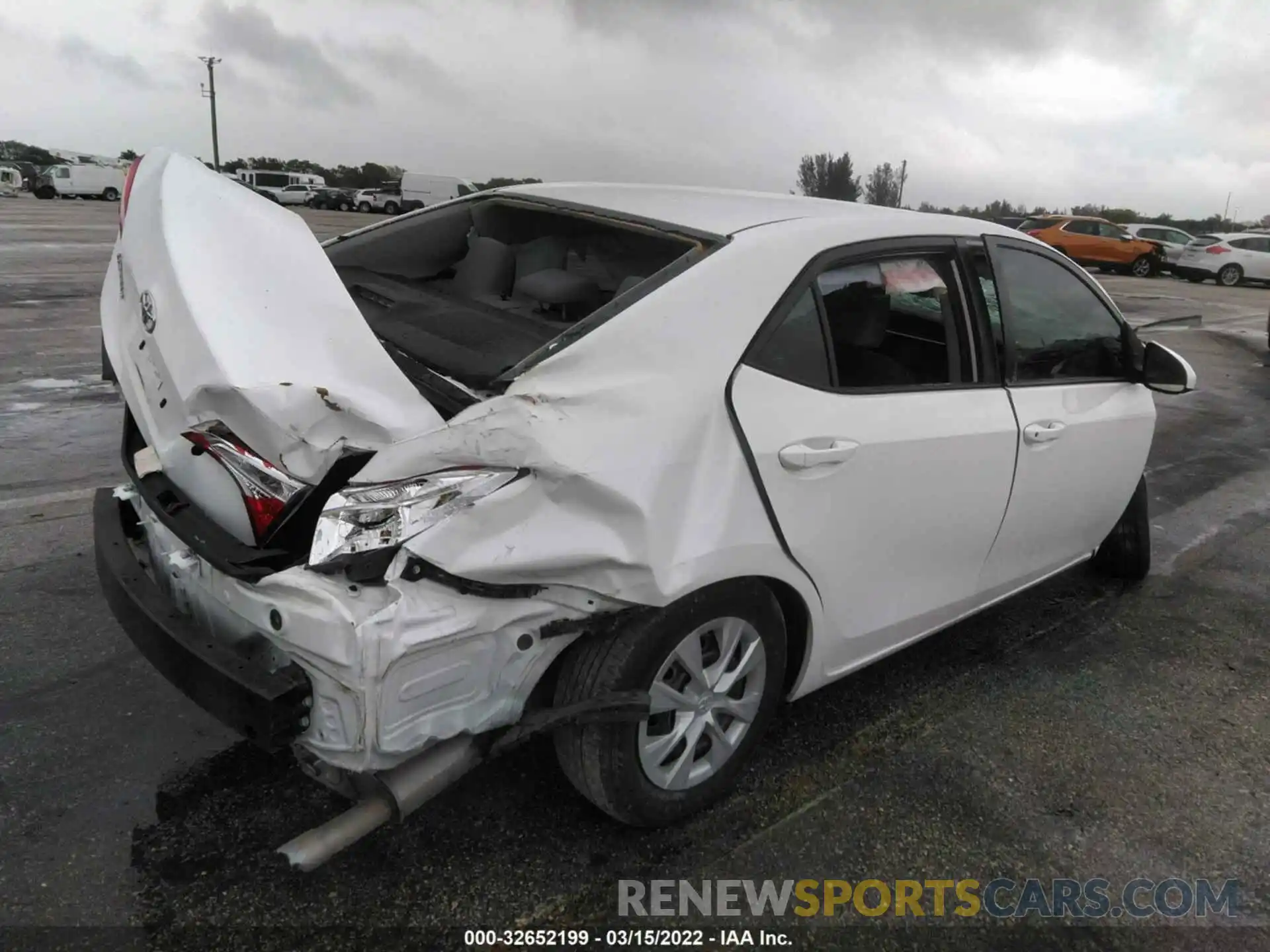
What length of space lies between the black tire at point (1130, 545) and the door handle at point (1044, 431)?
112 cm

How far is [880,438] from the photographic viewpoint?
8.46 ft

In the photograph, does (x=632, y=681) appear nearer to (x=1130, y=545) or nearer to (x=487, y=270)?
(x=487, y=270)

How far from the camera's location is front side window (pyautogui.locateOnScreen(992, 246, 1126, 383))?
125 inches

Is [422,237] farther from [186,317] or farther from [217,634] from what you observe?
[217,634]

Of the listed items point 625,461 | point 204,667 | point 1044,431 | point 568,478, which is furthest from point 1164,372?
point 204,667

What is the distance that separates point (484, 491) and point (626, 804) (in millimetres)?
914

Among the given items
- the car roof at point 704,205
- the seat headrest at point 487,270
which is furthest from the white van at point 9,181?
the car roof at point 704,205

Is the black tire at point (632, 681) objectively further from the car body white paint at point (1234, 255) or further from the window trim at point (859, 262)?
the car body white paint at point (1234, 255)

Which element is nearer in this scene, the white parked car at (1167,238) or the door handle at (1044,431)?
the door handle at (1044,431)

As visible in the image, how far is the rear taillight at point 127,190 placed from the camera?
106 inches

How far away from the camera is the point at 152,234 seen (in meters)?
2.45

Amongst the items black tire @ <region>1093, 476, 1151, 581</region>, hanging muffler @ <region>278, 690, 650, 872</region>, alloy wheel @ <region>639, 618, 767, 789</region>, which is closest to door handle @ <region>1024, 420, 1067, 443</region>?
black tire @ <region>1093, 476, 1151, 581</region>

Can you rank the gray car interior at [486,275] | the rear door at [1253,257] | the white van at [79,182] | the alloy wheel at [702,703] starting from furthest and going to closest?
the white van at [79,182] → the rear door at [1253,257] → the gray car interior at [486,275] → the alloy wheel at [702,703]

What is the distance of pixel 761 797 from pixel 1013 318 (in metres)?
1.79
